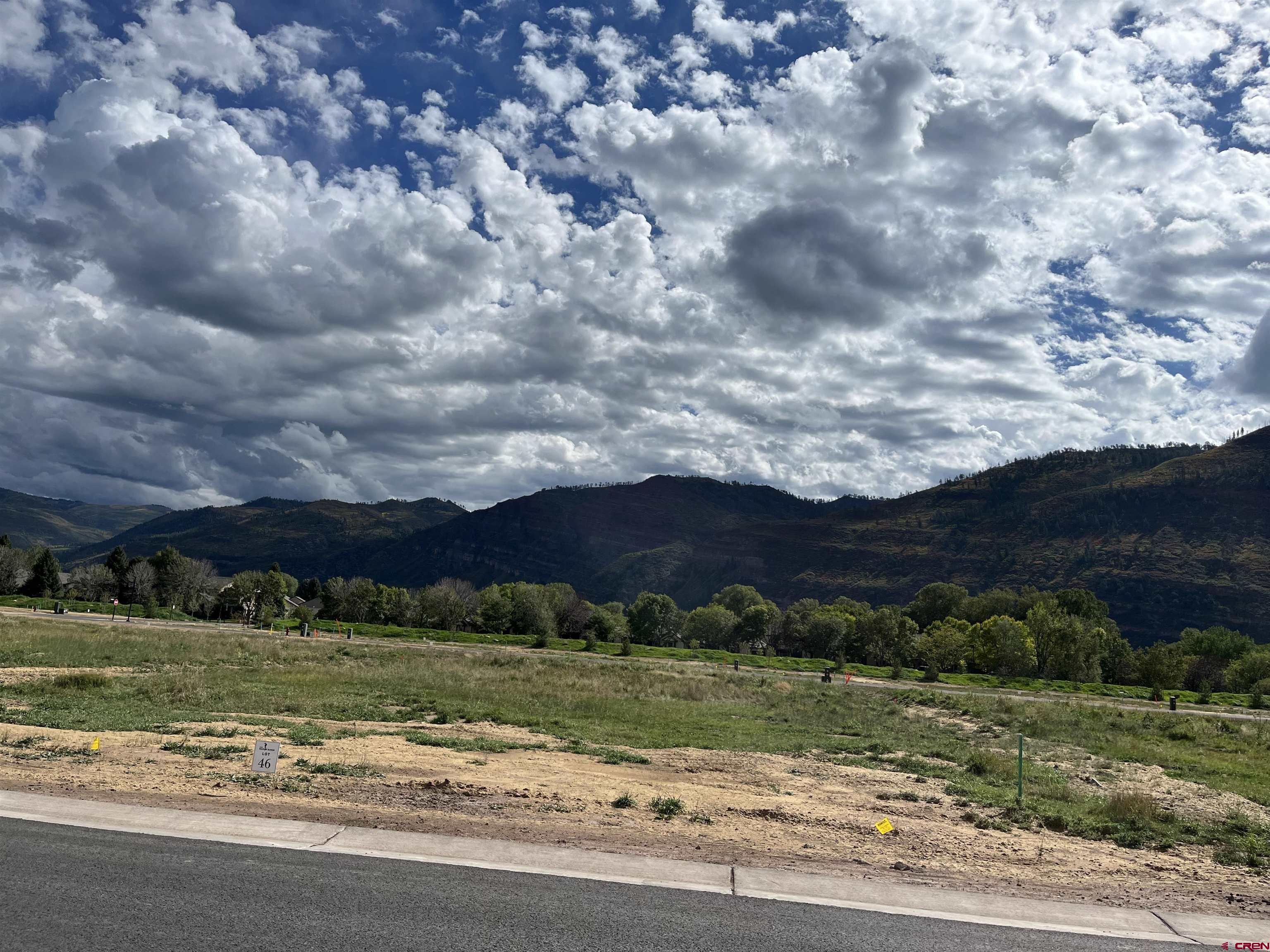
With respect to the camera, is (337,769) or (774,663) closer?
(337,769)

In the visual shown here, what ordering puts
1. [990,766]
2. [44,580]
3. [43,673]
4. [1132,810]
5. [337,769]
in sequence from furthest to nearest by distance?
[44,580] < [43,673] < [990,766] < [1132,810] < [337,769]

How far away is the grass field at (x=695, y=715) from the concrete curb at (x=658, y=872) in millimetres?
4311

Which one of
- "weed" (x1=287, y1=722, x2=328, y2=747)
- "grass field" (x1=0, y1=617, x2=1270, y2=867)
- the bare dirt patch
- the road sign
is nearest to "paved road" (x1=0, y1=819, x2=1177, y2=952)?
the road sign

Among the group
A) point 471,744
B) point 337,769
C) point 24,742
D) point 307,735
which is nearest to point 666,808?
point 337,769

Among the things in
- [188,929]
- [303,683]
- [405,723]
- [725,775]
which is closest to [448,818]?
[188,929]

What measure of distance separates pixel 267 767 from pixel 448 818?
10.7ft

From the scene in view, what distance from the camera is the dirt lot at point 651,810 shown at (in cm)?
1001

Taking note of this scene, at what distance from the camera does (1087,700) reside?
156ft

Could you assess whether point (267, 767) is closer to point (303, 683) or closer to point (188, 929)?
point (188, 929)

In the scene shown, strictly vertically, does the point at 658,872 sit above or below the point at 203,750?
above

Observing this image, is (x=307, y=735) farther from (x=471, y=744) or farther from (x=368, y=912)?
(x=368, y=912)

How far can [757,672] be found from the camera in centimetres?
5966

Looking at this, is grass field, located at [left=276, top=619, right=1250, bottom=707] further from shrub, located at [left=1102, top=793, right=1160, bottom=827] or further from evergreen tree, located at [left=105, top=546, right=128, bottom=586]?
shrub, located at [left=1102, top=793, right=1160, bottom=827]

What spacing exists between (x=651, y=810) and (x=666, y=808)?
251 mm
